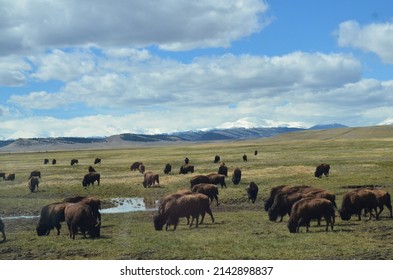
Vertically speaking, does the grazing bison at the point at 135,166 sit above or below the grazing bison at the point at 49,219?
above

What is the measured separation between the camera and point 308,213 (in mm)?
19797

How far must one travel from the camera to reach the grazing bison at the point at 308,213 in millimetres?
19656

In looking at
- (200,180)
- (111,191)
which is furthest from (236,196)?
(111,191)

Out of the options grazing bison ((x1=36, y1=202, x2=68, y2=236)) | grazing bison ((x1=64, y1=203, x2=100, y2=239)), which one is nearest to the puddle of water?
grazing bison ((x1=36, y1=202, x2=68, y2=236))

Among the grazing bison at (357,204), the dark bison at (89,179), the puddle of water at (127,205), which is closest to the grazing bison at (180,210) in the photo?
the grazing bison at (357,204)

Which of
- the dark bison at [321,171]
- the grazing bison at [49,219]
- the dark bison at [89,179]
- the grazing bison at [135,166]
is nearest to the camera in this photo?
the grazing bison at [49,219]

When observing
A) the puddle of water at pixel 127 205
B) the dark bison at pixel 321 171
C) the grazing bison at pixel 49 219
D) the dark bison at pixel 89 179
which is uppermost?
the dark bison at pixel 321 171

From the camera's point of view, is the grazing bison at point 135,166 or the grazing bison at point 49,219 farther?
the grazing bison at point 135,166

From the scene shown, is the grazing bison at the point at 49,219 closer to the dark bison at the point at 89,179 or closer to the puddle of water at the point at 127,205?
the puddle of water at the point at 127,205

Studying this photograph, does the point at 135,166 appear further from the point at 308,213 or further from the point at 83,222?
the point at 308,213

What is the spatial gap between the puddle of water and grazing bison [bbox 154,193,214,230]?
773 cm

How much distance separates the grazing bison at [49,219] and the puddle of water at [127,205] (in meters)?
7.07

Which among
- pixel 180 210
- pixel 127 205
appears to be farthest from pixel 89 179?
pixel 180 210

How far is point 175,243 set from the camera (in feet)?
59.2
